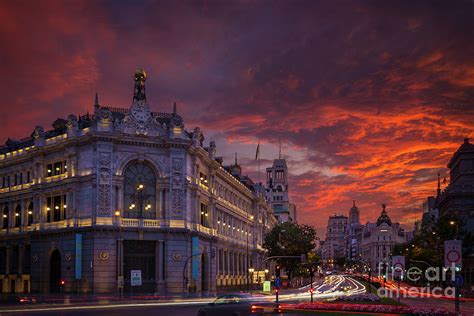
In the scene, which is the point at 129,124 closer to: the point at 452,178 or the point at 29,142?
the point at 29,142

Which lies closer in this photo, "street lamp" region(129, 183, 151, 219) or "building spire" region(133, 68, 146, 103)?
"street lamp" region(129, 183, 151, 219)

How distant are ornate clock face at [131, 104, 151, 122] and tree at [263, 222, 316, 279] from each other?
49812 mm

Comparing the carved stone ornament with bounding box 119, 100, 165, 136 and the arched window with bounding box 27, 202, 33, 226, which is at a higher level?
the carved stone ornament with bounding box 119, 100, 165, 136

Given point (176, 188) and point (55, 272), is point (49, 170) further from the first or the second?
point (176, 188)

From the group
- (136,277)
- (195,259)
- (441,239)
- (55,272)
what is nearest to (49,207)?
(55,272)

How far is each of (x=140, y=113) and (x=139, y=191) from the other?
10819mm

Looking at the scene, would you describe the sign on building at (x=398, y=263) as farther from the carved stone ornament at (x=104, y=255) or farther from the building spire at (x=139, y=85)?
the building spire at (x=139, y=85)

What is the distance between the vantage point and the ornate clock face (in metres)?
88.5

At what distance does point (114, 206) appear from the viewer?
279 feet

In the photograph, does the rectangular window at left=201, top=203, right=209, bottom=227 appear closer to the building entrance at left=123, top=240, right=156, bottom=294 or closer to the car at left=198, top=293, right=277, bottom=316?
the building entrance at left=123, top=240, right=156, bottom=294

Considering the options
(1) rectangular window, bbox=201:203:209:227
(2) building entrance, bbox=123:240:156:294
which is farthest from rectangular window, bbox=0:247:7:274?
(1) rectangular window, bbox=201:203:209:227

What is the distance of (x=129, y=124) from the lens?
87750mm

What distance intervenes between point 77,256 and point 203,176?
25360mm

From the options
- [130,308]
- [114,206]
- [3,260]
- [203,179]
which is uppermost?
[203,179]
